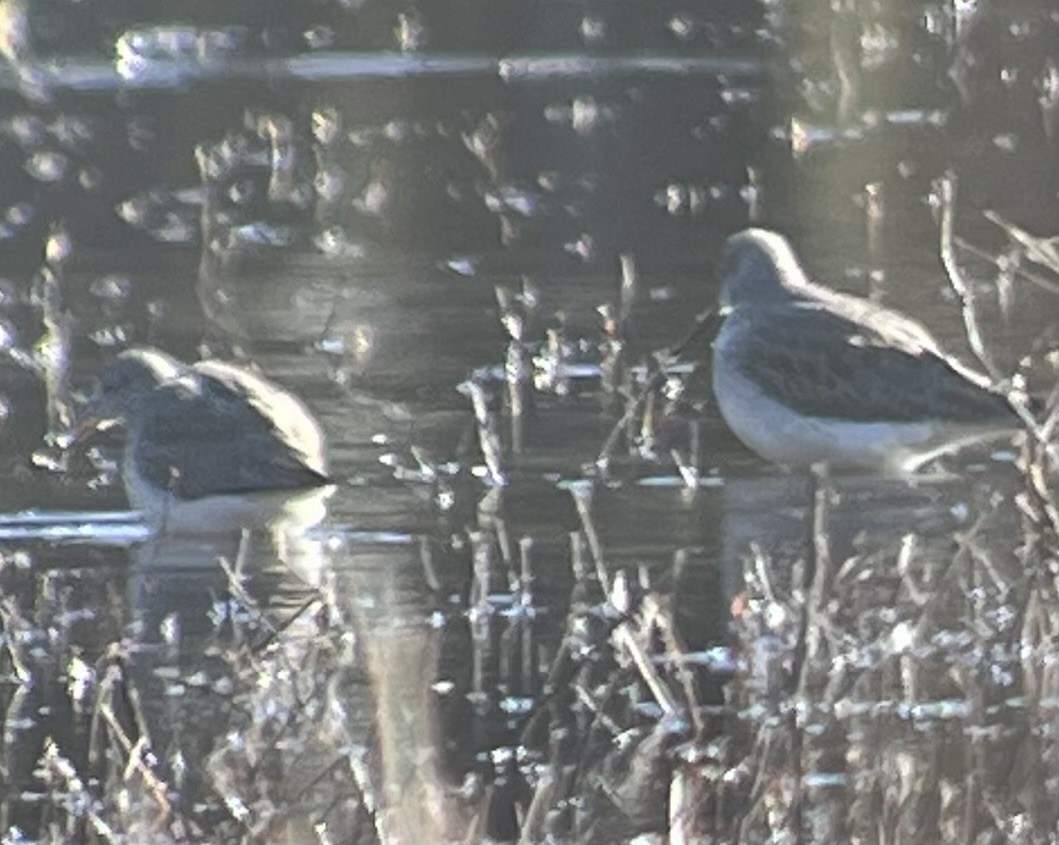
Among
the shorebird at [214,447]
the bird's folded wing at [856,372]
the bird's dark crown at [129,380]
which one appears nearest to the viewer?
the bird's folded wing at [856,372]

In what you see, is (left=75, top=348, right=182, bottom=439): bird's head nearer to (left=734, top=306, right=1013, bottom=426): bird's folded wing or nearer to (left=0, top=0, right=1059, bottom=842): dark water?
(left=0, top=0, right=1059, bottom=842): dark water

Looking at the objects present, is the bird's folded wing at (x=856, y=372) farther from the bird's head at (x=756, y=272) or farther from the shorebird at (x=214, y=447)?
the shorebird at (x=214, y=447)

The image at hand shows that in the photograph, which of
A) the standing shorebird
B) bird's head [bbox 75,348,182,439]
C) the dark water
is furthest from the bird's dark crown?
the standing shorebird

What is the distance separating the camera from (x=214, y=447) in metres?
8.89

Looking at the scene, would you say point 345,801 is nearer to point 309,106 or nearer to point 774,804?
point 774,804

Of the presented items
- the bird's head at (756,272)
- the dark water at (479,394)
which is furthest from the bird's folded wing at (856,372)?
the bird's head at (756,272)

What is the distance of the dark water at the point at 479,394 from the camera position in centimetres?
658

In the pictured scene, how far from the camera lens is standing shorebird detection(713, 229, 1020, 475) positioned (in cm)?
861

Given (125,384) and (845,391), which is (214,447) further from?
(845,391)

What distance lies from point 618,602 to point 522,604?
0.91 meters

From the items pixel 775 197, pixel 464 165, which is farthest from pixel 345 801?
pixel 464 165

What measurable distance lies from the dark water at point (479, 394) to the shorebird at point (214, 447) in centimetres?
13

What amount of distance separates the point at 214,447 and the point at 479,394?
3.55ft

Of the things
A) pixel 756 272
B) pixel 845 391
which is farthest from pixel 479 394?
pixel 845 391
